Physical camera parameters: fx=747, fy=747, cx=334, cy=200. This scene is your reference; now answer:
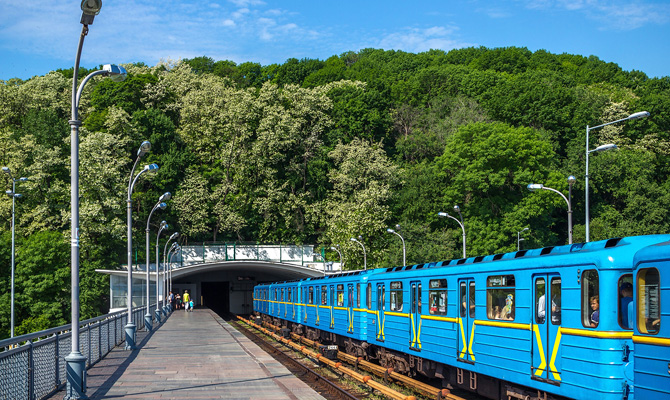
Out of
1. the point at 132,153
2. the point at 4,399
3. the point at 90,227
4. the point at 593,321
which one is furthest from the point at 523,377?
the point at 132,153

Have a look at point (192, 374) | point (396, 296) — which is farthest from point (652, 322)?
point (192, 374)

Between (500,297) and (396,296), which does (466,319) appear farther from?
(396,296)

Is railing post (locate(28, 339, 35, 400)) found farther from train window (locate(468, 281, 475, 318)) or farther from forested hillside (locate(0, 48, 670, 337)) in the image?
forested hillside (locate(0, 48, 670, 337))

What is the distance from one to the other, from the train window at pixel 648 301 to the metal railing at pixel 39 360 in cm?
904

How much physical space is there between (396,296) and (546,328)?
27.5 feet

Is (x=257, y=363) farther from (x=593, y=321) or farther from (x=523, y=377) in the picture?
(x=593, y=321)

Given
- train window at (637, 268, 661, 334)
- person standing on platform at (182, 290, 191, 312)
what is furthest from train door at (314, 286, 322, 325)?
person standing on platform at (182, 290, 191, 312)

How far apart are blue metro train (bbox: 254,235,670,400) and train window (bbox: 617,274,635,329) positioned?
0.01 metres

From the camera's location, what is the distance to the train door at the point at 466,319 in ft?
46.3

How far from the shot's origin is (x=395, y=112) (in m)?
90.1

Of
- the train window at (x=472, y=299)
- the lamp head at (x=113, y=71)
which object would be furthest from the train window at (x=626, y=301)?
the lamp head at (x=113, y=71)

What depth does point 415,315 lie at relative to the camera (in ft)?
57.9

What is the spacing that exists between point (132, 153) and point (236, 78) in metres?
28.2

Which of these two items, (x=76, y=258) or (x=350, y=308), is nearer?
(x=76, y=258)
